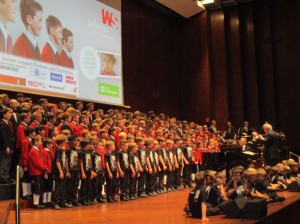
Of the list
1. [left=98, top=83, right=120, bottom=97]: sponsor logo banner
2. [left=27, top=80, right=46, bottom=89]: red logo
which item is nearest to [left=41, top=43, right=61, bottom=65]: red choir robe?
[left=27, top=80, right=46, bottom=89]: red logo

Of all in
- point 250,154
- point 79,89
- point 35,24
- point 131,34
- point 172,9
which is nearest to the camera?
point 250,154

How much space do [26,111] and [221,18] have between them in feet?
38.6

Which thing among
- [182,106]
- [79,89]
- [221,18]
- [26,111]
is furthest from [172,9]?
[26,111]

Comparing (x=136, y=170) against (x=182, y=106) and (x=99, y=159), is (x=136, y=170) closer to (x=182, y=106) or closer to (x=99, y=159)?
(x=99, y=159)

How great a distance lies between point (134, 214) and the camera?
538 cm

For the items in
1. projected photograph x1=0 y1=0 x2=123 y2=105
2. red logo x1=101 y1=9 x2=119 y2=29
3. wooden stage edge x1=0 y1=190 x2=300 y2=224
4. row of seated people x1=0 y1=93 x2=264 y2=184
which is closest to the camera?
wooden stage edge x1=0 y1=190 x2=300 y2=224

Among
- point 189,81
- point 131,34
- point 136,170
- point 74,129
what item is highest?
point 131,34

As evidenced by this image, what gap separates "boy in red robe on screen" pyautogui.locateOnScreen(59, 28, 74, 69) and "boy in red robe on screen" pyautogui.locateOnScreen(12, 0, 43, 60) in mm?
784

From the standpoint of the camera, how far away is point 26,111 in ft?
22.7

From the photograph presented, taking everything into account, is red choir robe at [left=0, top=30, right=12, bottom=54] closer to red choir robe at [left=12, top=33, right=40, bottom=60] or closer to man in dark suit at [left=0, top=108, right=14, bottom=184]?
red choir robe at [left=12, top=33, right=40, bottom=60]

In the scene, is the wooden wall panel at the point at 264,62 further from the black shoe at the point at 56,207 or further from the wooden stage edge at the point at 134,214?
the black shoe at the point at 56,207

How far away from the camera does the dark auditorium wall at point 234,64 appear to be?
647 inches

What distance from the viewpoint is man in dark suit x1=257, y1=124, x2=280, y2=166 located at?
6.78m

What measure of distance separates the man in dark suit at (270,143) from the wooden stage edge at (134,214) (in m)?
0.75
